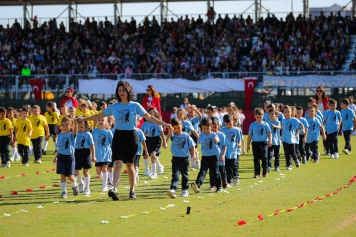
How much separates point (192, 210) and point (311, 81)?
26.4 m

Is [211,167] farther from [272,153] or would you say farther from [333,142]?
[333,142]

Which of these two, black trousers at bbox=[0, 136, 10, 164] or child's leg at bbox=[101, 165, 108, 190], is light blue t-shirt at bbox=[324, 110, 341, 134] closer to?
black trousers at bbox=[0, 136, 10, 164]

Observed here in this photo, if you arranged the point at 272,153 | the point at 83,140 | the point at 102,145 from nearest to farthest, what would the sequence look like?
the point at 83,140
the point at 102,145
the point at 272,153

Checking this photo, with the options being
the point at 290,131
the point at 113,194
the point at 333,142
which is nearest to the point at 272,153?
the point at 290,131

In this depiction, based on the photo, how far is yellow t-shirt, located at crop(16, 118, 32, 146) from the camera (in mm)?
22156

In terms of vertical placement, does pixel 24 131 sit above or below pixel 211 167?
above

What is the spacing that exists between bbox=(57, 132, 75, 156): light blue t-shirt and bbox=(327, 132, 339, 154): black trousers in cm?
1163

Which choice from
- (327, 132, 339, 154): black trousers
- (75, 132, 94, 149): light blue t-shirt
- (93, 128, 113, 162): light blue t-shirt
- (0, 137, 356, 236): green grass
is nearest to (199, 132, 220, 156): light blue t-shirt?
(0, 137, 356, 236): green grass

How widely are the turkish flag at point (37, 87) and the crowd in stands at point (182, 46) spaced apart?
9.41 feet

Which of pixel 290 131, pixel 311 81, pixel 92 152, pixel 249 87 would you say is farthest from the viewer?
pixel 249 87

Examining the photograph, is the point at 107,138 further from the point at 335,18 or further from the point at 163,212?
the point at 335,18

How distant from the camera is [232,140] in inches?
634

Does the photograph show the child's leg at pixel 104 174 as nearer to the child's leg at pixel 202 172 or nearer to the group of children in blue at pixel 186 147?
the group of children in blue at pixel 186 147

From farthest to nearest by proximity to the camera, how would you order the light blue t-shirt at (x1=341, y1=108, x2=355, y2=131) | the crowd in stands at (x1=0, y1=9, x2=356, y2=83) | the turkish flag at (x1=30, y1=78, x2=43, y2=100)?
the crowd in stands at (x1=0, y1=9, x2=356, y2=83) → the turkish flag at (x1=30, y1=78, x2=43, y2=100) → the light blue t-shirt at (x1=341, y1=108, x2=355, y2=131)
